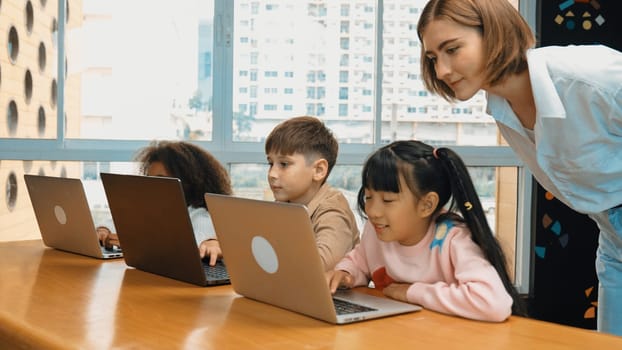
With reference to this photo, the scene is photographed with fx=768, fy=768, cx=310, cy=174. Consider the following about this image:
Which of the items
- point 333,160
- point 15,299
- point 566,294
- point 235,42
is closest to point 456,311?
point 15,299

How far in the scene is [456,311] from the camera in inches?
53.5

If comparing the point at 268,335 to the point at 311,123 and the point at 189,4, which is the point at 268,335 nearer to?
the point at 311,123

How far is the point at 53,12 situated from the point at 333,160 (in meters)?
1.93

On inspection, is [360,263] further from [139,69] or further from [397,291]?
[139,69]

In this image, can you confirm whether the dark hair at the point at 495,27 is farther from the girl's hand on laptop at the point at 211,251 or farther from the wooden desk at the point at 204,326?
the girl's hand on laptop at the point at 211,251

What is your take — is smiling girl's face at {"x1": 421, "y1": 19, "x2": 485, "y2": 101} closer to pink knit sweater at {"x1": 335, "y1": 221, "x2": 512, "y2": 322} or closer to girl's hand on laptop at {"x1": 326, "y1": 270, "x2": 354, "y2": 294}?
pink knit sweater at {"x1": 335, "y1": 221, "x2": 512, "y2": 322}

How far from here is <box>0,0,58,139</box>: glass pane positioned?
347 centimetres

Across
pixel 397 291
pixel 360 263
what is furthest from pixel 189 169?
pixel 397 291

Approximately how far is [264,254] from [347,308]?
18 cm

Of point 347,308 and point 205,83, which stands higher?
point 205,83

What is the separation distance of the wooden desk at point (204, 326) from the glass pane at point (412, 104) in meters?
2.59

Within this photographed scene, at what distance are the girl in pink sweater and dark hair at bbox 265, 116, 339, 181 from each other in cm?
46

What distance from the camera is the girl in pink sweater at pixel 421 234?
1.44 metres

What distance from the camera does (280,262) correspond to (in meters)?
1.32
